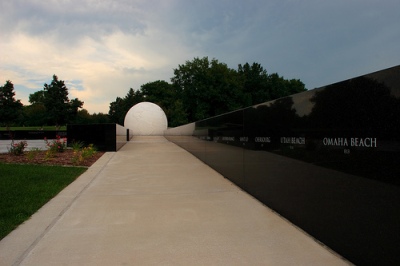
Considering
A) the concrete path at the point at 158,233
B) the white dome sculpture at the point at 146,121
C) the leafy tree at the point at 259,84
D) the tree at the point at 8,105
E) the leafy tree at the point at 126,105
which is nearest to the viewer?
the concrete path at the point at 158,233

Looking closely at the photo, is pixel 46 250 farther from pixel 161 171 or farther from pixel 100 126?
pixel 100 126

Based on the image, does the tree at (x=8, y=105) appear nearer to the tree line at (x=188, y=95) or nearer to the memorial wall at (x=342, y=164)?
the tree line at (x=188, y=95)

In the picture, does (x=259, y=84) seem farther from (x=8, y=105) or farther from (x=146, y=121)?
(x=8, y=105)

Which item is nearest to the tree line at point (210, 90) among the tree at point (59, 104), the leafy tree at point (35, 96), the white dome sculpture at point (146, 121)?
the white dome sculpture at point (146, 121)

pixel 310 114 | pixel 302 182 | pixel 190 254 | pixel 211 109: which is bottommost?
pixel 190 254

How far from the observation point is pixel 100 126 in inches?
698

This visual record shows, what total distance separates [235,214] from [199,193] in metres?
1.69

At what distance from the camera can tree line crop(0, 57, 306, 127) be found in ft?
199

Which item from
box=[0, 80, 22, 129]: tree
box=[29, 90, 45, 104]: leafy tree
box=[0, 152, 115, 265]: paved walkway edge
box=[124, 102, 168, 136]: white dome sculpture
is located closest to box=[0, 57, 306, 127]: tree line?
box=[0, 80, 22, 129]: tree

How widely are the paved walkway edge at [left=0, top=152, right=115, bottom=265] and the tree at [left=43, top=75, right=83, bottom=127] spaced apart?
233 ft

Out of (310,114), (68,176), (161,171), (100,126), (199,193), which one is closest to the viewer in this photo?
(310,114)

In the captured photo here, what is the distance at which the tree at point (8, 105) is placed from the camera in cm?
7401

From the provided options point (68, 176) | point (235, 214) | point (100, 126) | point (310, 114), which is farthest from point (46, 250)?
point (100, 126)

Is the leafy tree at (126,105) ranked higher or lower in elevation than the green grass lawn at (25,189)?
higher
